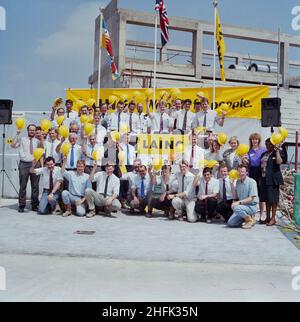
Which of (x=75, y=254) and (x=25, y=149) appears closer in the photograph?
(x=75, y=254)

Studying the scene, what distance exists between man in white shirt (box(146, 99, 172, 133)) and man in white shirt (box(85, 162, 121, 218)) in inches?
69.3

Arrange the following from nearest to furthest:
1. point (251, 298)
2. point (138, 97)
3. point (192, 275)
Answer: point (251, 298), point (192, 275), point (138, 97)

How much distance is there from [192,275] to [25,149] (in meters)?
5.27

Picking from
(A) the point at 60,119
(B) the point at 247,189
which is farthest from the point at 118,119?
(B) the point at 247,189

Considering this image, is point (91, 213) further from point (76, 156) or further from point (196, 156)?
point (196, 156)

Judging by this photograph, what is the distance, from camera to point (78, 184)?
27.3 ft

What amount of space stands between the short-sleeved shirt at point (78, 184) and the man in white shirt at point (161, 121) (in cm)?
208

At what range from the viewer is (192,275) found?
4656 millimetres

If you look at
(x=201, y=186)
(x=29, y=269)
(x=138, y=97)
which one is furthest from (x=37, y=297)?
(x=138, y=97)

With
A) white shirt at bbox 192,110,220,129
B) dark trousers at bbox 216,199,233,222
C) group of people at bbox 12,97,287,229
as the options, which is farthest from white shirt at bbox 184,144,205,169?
white shirt at bbox 192,110,220,129

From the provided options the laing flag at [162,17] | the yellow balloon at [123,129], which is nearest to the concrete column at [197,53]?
the laing flag at [162,17]

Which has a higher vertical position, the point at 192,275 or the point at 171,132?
the point at 171,132

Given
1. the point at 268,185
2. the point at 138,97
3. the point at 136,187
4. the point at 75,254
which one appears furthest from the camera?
the point at 138,97
